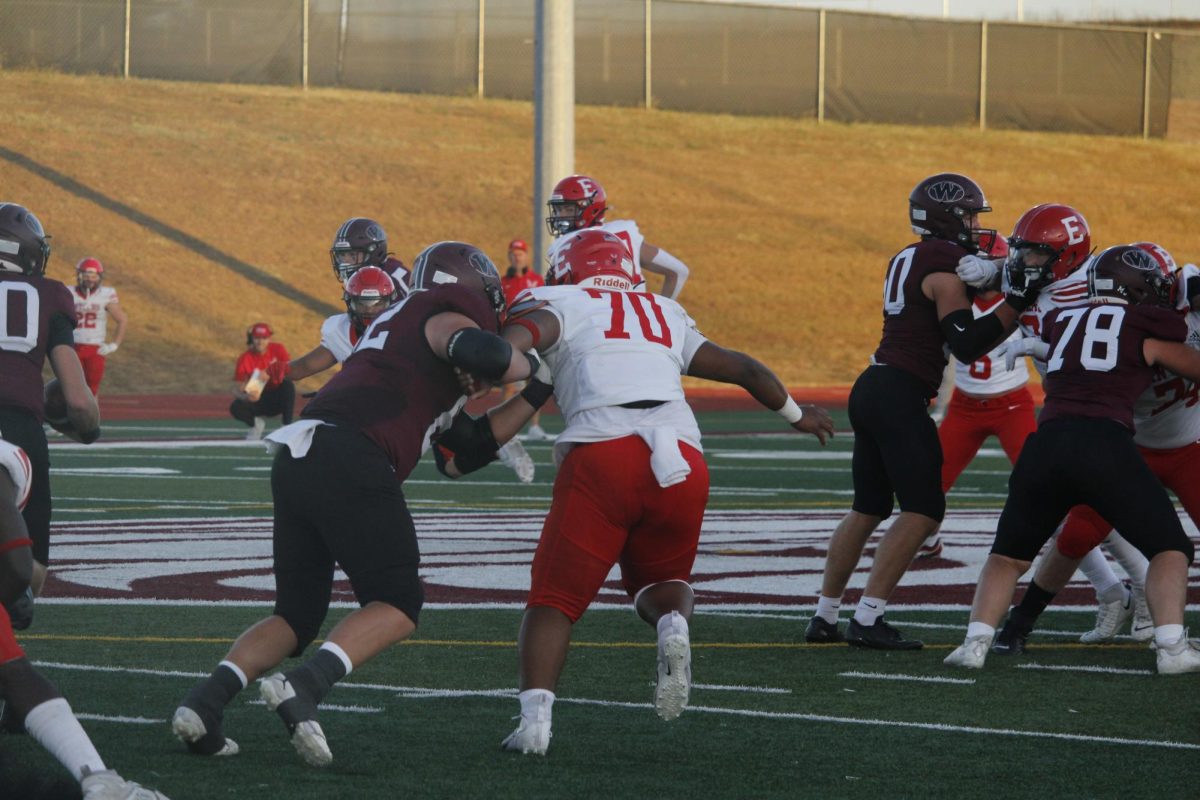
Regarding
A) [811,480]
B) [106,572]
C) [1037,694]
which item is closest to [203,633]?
[106,572]

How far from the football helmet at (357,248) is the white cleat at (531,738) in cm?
515

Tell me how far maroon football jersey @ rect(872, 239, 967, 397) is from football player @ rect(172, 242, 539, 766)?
7.87 ft

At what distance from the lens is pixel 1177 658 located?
22.6 ft

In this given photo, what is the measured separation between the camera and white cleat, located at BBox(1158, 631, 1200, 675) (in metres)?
6.89

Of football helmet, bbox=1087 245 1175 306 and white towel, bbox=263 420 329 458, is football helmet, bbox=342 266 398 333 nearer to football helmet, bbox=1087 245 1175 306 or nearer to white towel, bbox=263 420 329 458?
football helmet, bbox=1087 245 1175 306

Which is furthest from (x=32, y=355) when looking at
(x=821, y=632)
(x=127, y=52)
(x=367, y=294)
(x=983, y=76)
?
(x=983, y=76)

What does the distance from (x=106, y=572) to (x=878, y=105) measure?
39386 mm

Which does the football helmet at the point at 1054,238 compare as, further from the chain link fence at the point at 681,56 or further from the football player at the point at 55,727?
the chain link fence at the point at 681,56

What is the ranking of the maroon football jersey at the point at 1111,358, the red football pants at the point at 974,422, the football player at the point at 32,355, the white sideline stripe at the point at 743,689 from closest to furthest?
the white sideline stripe at the point at 743,689 → the football player at the point at 32,355 → the maroon football jersey at the point at 1111,358 → the red football pants at the point at 974,422

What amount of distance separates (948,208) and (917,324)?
0.47 metres

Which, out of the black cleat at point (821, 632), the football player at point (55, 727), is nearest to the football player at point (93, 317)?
the black cleat at point (821, 632)

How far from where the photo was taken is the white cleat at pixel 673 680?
560 cm

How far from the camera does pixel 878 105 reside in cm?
4722

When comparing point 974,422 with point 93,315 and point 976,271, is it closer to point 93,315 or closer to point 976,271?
point 976,271
